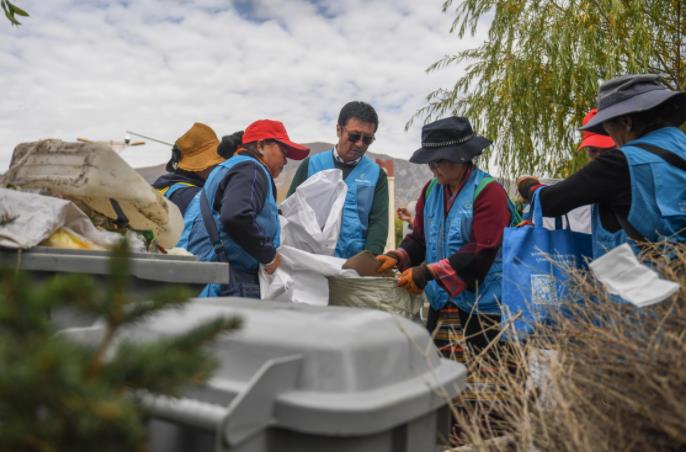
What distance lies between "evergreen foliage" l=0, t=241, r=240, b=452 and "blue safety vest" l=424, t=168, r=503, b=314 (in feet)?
7.50

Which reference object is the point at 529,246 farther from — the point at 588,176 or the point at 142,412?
the point at 142,412

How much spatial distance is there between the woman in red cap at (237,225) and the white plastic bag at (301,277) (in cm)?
5

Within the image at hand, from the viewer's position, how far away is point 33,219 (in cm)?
192

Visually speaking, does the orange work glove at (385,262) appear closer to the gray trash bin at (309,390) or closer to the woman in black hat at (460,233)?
the woman in black hat at (460,233)

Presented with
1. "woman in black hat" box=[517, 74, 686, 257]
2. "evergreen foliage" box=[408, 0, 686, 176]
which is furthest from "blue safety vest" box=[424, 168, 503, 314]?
"evergreen foliage" box=[408, 0, 686, 176]

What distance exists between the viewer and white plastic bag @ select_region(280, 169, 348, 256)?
3.44m

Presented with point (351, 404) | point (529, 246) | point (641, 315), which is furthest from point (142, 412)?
point (529, 246)

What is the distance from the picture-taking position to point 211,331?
2.66 ft

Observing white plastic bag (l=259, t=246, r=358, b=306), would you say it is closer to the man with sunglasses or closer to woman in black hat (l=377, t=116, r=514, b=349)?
woman in black hat (l=377, t=116, r=514, b=349)

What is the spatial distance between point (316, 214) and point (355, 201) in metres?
0.33

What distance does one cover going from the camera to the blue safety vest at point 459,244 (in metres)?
2.94

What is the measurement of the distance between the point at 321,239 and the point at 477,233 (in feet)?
3.06

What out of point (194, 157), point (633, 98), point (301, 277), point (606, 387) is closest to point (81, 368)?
point (606, 387)

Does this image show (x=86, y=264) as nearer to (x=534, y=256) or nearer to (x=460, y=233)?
(x=534, y=256)
